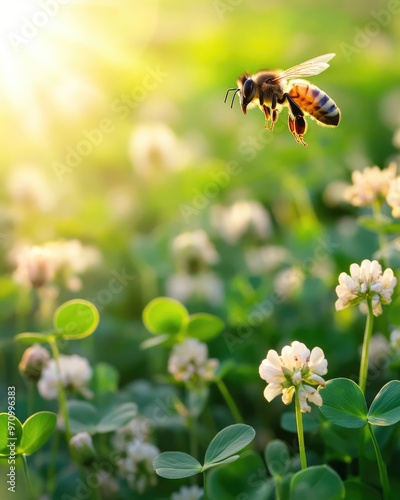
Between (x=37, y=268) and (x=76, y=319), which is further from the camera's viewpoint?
(x=37, y=268)

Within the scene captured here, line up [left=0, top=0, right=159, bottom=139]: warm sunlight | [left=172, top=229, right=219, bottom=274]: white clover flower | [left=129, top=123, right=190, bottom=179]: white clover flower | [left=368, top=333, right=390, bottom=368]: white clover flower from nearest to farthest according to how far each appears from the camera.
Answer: [left=368, top=333, right=390, bottom=368]: white clover flower < [left=172, top=229, right=219, bottom=274]: white clover flower < [left=129, top=123, right=190, bottom=179]: white clover flower < [left=0, top=0, right=159, bottom=139]: warm sunlight

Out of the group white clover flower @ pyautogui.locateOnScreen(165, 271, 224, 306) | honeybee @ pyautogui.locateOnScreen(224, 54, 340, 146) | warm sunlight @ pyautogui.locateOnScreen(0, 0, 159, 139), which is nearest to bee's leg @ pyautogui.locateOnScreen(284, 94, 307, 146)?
honeybee @ pyautogui.locateOnScreen(224, 54, 340, 146)

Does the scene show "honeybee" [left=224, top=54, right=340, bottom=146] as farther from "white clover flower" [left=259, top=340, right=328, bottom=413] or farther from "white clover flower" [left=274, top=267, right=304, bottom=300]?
"white clover flower" [left=274, top=267, right=304, bottom=300]

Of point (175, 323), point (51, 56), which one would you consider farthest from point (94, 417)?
point (51, 56)

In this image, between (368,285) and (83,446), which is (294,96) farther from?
(83,446)

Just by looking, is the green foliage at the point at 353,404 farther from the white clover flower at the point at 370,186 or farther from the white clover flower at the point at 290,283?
the white clover flower at the point at 290,283

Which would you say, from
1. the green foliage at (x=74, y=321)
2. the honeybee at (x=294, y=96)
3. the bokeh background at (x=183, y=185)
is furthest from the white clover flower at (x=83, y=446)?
the honeybee at (x=294, y=96)
